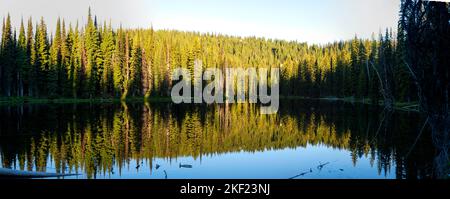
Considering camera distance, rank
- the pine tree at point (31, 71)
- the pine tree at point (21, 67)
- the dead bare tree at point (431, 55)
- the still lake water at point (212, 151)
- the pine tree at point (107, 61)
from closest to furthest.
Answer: the dead bare tree at point (431, 55), the still lake water at point (212, 151), the pine tree at point (31, 71), the pine tree at point (21, 67), the pine tree at point (107, 61)

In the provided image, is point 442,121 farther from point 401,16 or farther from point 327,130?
point 327,130

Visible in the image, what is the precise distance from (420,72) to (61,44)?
3095 inches

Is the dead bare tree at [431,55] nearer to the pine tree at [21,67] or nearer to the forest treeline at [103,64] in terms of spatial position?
the forest treeline at [103,64]

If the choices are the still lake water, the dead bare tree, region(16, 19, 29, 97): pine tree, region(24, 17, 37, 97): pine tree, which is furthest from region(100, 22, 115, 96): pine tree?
the dead bare tree

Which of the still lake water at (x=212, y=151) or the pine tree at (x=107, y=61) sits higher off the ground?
the pine tree at (x=107, y=61)

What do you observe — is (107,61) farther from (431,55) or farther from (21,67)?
(431,55)

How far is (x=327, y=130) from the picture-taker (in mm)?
29812

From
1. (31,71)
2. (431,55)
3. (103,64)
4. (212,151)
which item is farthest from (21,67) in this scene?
(431,55)

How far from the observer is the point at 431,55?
6613 millimetres

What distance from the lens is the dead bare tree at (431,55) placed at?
6.47m

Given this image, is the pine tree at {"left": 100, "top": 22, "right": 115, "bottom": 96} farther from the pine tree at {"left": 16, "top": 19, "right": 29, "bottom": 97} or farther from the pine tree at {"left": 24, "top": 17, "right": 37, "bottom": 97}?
the pine tree at {"left": 16, "top": 19, "right": 29, "bottom": 97}

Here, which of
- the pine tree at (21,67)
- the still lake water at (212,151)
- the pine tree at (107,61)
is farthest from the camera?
the pine tree at (107,61)

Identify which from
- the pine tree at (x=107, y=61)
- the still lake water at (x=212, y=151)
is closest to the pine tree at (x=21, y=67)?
the pine tree at (x=107, y=61)

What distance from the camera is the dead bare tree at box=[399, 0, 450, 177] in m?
6.47
